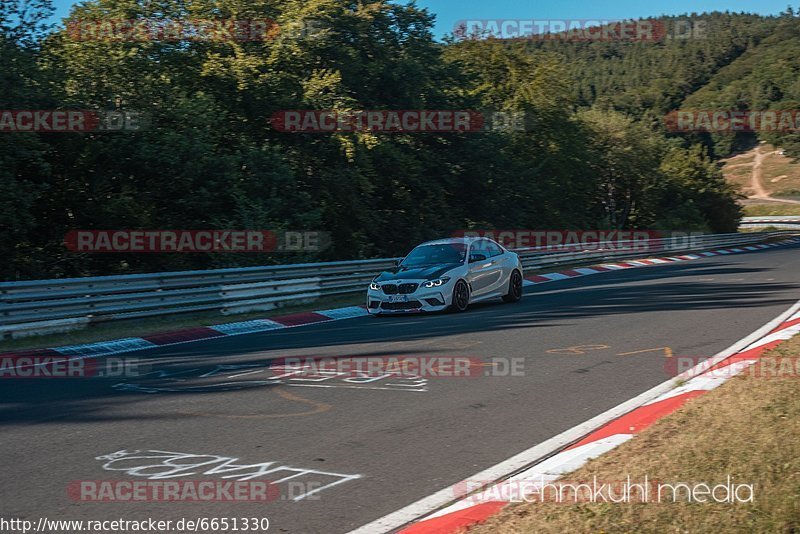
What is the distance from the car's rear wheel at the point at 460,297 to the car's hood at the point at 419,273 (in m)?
0.36

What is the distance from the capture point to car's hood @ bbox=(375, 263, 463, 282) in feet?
54.3

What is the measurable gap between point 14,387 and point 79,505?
A: 16.4 feet

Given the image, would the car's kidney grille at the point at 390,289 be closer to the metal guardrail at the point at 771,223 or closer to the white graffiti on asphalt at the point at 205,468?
the white graffiti on asphalt at the point at 205,468

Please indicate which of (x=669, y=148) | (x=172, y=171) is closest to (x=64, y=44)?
(x=172, y=171)

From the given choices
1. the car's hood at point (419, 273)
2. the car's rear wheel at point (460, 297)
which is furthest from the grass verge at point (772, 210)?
the car's hood at point (419, 273)

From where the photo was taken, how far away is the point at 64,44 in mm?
25859

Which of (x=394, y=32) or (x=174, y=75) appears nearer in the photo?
(x=174, y=75)

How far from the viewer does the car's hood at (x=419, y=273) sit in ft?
54.3

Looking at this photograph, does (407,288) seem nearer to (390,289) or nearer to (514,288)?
Result: (390,289)

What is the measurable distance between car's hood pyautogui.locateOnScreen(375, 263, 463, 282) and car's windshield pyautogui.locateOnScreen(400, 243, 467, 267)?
0.32 m

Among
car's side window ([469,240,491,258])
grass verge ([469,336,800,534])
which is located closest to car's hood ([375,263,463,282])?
car's side window ([469,240,491,258])

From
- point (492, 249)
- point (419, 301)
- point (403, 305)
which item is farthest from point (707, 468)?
point (492, 249)

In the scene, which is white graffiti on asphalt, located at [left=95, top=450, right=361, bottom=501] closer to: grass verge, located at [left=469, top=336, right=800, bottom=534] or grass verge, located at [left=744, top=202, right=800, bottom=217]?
grass verge, located at [left=469, top=336, right=800, bottom=534]

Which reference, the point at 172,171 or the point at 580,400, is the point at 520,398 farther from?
the point at 172,171
